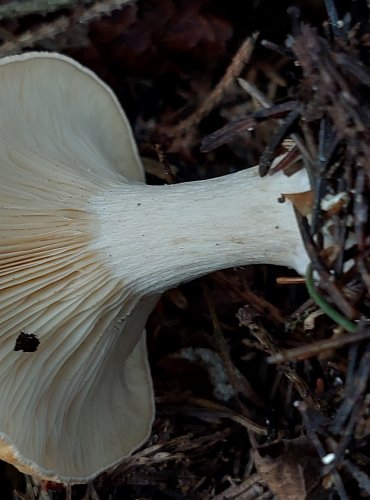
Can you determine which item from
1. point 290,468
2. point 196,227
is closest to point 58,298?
point 196,227

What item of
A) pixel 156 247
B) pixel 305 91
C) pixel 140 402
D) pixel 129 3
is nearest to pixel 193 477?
pixel 140 402

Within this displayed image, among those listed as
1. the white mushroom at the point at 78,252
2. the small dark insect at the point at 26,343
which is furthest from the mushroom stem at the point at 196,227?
the small dark insect at the point at 26,343

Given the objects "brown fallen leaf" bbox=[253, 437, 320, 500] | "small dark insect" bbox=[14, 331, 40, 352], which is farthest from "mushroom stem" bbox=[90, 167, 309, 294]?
"brown fallen leaf" bbox=[253, 437, 320, 500]

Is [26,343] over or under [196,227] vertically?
under

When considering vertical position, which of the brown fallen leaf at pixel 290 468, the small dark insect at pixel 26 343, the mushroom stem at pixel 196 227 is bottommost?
the brown fallen leaf at pixel 290 468

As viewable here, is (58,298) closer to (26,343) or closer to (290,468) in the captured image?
(26,343)

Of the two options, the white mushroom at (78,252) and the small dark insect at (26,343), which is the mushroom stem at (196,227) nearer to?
the white mushroom at (78,252)

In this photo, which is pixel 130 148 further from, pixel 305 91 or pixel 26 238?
pixel 305 91
